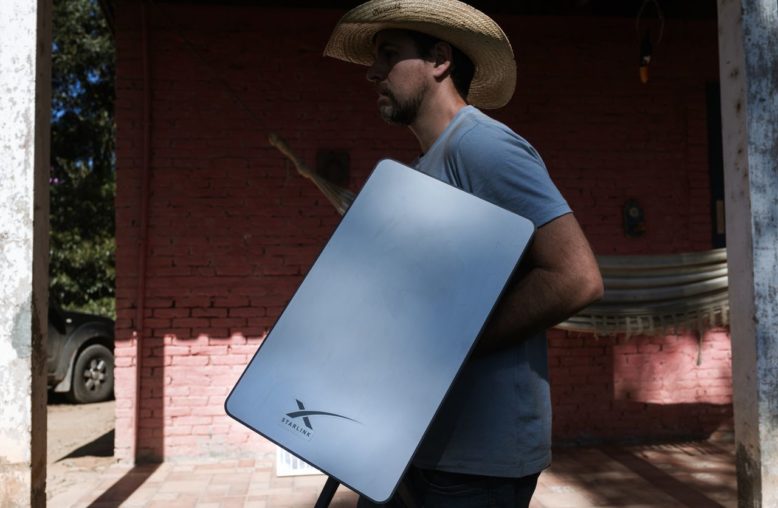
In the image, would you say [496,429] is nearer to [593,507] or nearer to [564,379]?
[593,507]

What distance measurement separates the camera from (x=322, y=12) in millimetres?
5027

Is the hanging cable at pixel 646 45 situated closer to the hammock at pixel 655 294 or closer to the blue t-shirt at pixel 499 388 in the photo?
the hammock at pixel 655 294

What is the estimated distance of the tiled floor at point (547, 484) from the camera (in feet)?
12.8

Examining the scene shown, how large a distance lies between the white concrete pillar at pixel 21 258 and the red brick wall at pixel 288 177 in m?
2.15

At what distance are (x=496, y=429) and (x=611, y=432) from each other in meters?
4.33

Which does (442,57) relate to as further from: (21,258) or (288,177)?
(288,177)

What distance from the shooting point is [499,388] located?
122 cm

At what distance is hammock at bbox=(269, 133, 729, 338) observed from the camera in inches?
174

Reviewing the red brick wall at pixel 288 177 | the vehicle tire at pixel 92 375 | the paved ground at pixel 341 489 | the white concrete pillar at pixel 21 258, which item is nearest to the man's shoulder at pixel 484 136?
the white concrete pillar at pixel 21 258

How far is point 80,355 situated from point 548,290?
7.67 m

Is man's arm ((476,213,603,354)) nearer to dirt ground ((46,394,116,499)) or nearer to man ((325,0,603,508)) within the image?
man ((325,0,603,508))

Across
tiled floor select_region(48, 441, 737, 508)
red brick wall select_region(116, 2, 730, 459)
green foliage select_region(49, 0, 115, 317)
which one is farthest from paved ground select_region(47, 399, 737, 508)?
green foliage select_region(49, 0, 115, 317)

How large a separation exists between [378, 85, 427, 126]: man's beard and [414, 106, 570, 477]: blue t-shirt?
17 cm

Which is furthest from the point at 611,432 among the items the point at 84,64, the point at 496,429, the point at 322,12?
the point at 84,64
